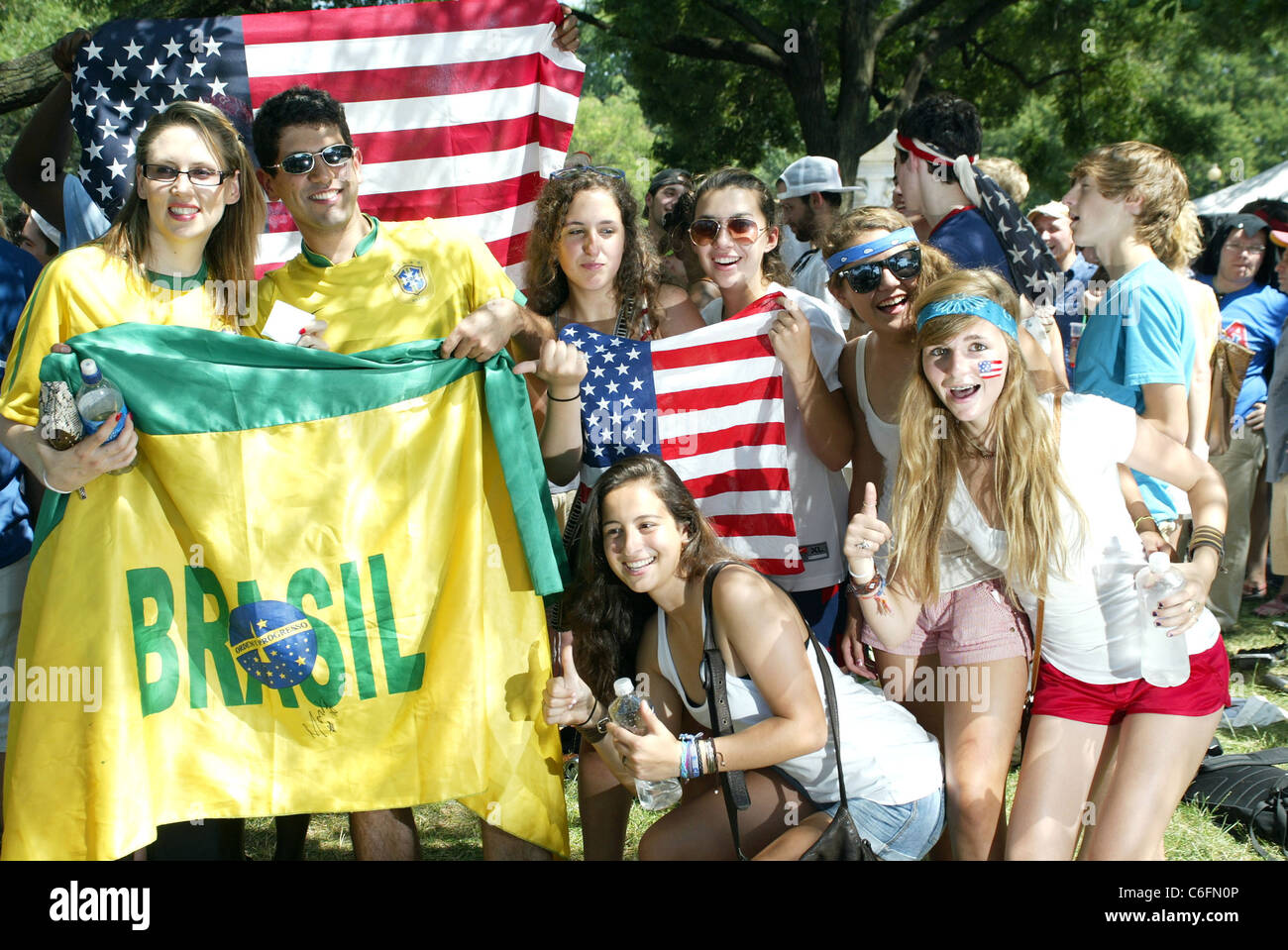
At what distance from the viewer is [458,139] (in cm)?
543

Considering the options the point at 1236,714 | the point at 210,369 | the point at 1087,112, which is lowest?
the point at 1236,714

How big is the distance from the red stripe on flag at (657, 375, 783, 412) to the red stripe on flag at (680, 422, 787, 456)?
91 millimetres

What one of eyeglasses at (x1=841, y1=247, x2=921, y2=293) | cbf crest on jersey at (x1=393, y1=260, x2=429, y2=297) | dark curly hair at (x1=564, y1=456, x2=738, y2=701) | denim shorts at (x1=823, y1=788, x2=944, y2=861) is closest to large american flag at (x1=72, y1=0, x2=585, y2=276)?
cbf crest on jersey at (x1=393, y1=260, x2=429, y2=297)

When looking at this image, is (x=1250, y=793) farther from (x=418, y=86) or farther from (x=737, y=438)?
(x=418, y=86)

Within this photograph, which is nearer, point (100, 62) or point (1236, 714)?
point (100, 62)

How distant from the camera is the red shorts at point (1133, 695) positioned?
3.31 metres

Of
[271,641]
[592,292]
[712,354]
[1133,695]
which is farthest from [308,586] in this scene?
[1133,695]

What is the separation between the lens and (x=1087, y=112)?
55.1ft

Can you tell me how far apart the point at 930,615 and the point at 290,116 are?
2556 millimetres

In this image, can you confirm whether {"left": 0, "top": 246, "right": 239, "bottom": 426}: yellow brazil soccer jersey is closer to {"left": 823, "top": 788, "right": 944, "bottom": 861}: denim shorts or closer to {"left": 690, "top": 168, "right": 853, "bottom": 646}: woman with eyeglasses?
{"left": 690, "top": 168, "right": 853, "bottom": 646}: woman with eyeglasses

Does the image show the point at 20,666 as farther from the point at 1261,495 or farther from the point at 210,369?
the point at 1261,495

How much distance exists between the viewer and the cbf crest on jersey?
363cm
